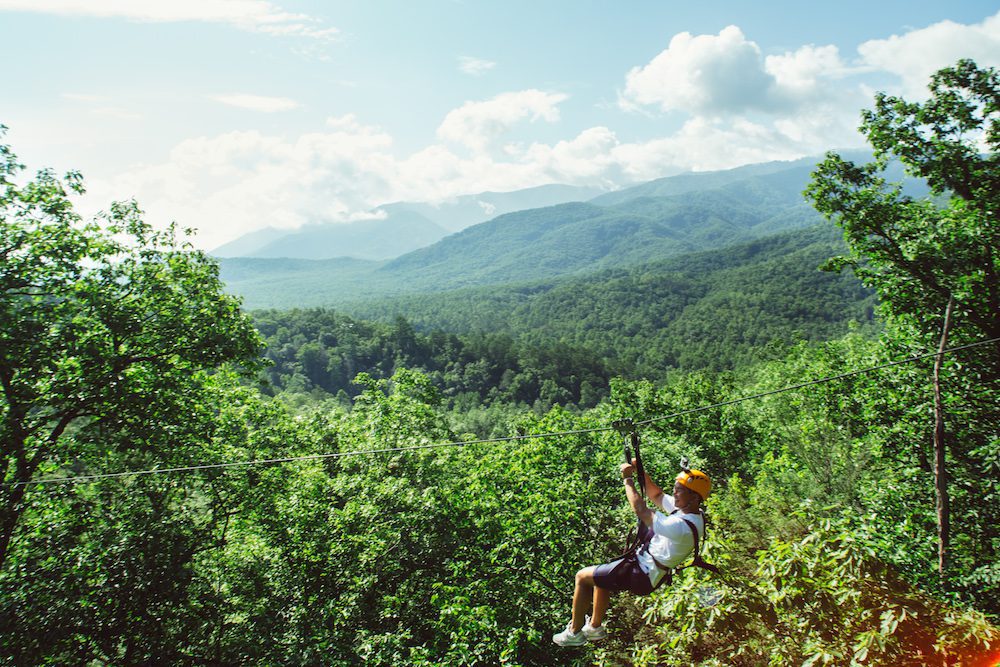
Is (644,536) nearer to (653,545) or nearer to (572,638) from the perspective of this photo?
(653,545)

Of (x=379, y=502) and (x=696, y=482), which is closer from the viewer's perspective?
(x=696, y=482)

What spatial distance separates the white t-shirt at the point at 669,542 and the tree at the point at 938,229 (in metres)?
8.15

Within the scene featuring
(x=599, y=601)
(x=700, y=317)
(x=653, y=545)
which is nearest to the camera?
(x=653, y=545)

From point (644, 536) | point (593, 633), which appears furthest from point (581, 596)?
point (644, 536)

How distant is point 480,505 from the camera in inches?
543

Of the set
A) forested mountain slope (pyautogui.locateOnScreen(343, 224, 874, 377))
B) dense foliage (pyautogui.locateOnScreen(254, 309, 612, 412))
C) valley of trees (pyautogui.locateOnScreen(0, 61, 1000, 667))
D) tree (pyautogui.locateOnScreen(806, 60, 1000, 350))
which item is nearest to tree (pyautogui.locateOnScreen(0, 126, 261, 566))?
valley of trees (pyautogui.locateOnScreen(0, 61, 1000, 667))

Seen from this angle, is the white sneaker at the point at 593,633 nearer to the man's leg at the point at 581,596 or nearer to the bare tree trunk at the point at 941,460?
the man's leg at the point at 581,596

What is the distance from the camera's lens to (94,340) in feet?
31.2

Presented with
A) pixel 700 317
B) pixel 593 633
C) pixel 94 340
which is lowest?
pixel 700 317

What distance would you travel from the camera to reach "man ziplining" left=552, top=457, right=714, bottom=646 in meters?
4.93

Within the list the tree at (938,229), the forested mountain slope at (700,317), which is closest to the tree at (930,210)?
the tree at (938,229)

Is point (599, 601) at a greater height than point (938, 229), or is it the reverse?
point (938, 229)

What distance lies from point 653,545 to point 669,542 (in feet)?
0.68

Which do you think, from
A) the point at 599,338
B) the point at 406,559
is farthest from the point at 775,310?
the point at 406,559
